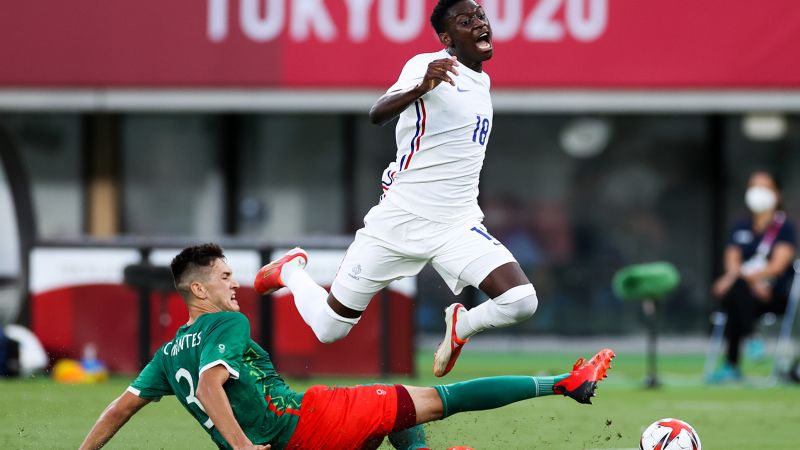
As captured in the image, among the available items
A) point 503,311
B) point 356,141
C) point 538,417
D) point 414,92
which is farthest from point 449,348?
point 356,141

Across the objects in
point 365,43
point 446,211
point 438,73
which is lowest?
point 446,211

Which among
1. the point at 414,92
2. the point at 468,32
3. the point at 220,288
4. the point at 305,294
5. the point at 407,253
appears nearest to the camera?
the point at 220,288

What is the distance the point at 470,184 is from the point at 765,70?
8601mm

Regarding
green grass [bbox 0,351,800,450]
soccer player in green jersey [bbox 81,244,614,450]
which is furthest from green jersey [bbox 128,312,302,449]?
green grass [bbox 0,351,800,450]

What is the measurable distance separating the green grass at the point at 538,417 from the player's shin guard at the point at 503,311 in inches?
32.1

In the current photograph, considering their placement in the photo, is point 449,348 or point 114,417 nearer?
point 114,417

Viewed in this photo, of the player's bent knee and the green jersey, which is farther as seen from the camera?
the player's bent knee

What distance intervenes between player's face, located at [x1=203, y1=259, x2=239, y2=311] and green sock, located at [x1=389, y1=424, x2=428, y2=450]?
1.14 meters

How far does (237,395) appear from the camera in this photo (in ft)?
22.2

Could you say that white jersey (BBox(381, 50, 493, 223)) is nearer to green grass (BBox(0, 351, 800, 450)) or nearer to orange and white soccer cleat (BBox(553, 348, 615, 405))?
orange and white soccer cleat (BBox(553, 348, 615, 405))

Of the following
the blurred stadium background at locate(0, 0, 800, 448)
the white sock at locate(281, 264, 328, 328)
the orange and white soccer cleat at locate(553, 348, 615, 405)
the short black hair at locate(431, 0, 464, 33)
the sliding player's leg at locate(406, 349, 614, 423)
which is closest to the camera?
the sliding player's leg at locate(406, 349, 614, 423)

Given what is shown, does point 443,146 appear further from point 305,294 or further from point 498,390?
point 498,390

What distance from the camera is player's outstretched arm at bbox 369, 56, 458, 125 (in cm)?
745

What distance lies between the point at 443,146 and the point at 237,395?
1986mm
